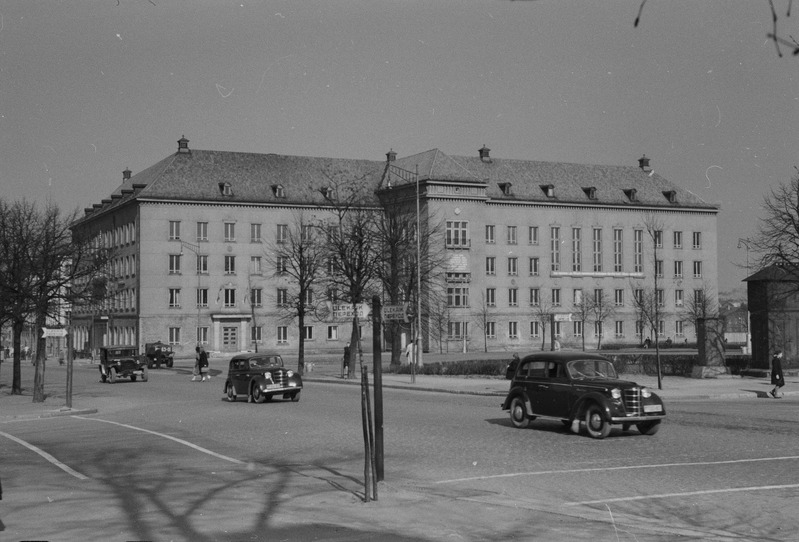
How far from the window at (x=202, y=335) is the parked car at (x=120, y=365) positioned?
4046cm

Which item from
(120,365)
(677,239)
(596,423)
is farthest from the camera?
(677,239)

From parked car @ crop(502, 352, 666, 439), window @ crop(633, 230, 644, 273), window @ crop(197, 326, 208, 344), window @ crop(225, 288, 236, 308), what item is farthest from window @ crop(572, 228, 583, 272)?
parked car @ crop(502, 352, 666, 439)

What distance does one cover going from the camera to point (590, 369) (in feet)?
72.0

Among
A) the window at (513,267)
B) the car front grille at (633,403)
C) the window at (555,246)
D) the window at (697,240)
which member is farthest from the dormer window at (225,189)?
the car front grille at (633,403)

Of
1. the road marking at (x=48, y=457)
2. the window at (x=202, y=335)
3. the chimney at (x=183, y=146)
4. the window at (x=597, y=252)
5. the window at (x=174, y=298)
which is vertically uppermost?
the chimney at (x=183, y=146)

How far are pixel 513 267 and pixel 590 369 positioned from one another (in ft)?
259

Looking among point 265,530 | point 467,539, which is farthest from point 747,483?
point 265,530

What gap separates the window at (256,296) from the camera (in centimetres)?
9821

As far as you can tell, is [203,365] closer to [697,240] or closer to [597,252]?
[597,252]

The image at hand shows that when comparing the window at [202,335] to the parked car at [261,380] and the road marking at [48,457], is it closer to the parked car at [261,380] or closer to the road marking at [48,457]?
the parked car at [261,380]

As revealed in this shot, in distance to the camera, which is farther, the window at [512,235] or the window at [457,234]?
the window at [512,235]

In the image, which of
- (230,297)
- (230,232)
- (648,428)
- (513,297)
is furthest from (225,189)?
(648,428)

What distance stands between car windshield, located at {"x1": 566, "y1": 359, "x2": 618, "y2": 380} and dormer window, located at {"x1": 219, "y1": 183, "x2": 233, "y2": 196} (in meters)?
77.6

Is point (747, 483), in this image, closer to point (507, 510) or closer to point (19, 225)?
point (507, 510)
